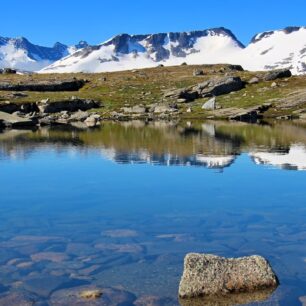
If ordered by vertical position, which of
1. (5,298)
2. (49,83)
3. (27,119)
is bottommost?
(5,298)

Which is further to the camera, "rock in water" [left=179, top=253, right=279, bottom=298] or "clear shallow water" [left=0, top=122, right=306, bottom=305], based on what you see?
"clear shallow water" [left=0, top=122, right=306, bottom=305]

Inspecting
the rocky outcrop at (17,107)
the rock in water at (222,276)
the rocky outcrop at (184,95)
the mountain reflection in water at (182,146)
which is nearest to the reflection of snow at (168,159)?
Result: the mountain reflection in water at (182,146)

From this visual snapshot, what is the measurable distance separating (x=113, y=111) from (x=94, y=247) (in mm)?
117463

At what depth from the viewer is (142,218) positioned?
28703mm

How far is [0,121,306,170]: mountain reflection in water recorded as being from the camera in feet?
172

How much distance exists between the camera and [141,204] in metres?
32.2

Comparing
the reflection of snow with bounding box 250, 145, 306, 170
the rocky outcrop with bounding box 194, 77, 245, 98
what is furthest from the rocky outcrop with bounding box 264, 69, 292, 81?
the reflection of snow with bounding box 250, 145, 306, 170

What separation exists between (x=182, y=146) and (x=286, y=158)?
48.1 feet

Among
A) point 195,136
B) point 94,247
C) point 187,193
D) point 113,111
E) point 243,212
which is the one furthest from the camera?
point 113,111

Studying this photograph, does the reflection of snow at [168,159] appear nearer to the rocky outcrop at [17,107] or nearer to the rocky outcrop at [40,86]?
the rocky outcrop at [17,107]

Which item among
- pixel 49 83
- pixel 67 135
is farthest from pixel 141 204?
pixel 49 83

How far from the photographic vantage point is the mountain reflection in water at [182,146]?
5253cm

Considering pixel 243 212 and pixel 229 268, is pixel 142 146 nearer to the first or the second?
pixel 243 212

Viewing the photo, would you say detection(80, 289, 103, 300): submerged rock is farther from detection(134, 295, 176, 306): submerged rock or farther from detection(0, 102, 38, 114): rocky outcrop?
detection(0, 102, 38, 114): rocky outcrop
